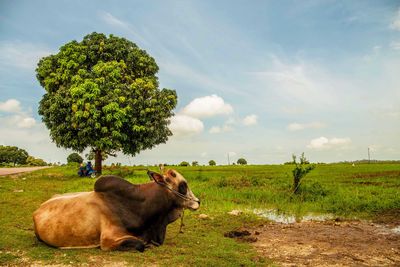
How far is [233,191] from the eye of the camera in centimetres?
1925

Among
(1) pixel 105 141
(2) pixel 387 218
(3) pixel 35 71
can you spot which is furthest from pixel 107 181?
(3) pixel 35 71

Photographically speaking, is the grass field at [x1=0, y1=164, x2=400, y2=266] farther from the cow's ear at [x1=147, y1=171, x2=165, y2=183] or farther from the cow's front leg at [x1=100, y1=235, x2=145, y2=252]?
the cow's ear at [x1=147, y1=171, x2=165, y2=183]

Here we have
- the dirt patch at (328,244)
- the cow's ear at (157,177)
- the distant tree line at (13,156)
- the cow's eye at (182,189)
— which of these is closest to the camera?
the dirt patch at (328,244)

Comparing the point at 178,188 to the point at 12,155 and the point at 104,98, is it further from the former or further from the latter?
the point at 12,155

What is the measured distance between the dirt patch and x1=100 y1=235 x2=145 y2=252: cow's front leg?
245 cm

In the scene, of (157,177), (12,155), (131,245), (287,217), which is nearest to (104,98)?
(287,217)

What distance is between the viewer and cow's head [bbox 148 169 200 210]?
293 inches

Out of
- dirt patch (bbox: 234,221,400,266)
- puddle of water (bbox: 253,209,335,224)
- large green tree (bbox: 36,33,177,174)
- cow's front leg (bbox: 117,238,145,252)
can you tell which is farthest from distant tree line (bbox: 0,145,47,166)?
cow's front leg (bbox: 117,238,145,252)

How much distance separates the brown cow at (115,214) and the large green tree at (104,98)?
1960cm

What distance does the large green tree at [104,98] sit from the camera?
27297mm

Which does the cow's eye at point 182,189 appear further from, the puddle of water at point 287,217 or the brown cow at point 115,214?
the puddle of water at point 287,217

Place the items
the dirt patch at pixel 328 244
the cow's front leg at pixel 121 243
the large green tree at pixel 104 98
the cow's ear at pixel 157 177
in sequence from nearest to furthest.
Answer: the cow's front leg at pixel 121 243
the dirt patch at pixel 328 244
the cow's ear at pixel 157 177
the large green tree at pixel 104 98

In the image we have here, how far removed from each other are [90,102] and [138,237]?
21.6m

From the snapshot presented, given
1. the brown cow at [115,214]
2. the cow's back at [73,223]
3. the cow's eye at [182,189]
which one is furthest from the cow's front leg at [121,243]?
the cow's eye at [182,189]
